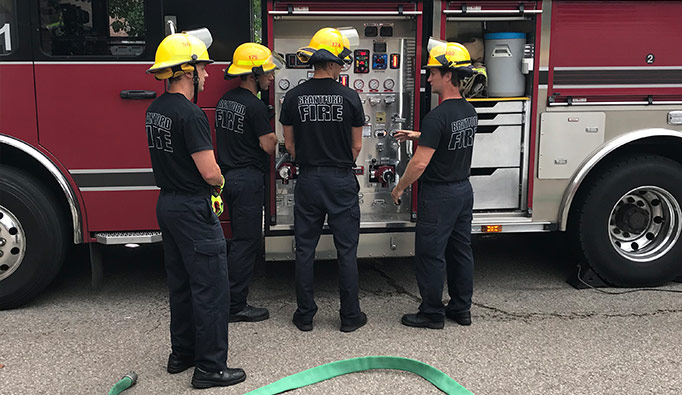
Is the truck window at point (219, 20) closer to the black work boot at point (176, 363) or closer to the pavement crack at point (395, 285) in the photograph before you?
the black work boot at point (176, 363)

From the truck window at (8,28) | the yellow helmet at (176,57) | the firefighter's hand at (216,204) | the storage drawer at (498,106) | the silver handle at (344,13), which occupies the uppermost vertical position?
the silver handle at (344,13)

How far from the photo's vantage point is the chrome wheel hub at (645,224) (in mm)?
6027

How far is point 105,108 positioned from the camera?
17.2ft

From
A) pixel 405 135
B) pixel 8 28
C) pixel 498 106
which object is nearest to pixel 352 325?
pixel 405 135

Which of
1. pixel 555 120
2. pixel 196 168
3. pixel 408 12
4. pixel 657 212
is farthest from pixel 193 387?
pixel 657 212

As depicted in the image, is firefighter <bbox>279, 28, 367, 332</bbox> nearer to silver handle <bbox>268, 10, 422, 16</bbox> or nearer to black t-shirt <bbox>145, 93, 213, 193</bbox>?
silver handle <bbox>268, 10, 422, 16</bbox>

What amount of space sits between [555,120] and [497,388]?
2463mm

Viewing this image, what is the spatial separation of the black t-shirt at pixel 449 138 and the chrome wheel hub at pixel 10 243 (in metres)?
3.02

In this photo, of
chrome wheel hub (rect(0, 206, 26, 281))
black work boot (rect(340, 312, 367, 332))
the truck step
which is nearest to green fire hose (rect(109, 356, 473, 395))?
black work boot (rect(340, 312, 367, 332))

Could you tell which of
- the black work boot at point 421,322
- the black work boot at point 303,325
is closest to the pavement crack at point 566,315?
the black work boot at point 421,322

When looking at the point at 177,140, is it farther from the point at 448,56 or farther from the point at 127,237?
the point at 448,56

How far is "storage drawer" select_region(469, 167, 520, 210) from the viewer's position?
19.3 feet

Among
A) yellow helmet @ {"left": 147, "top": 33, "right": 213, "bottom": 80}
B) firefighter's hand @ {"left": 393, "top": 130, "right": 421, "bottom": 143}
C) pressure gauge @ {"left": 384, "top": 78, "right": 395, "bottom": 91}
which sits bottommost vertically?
firefighter's hand @ {"left": 393, "top": 130, "right": 421, "bottom": 143}

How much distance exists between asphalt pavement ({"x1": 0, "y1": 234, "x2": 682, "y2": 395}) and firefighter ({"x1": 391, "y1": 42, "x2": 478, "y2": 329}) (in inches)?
A: 9.3
